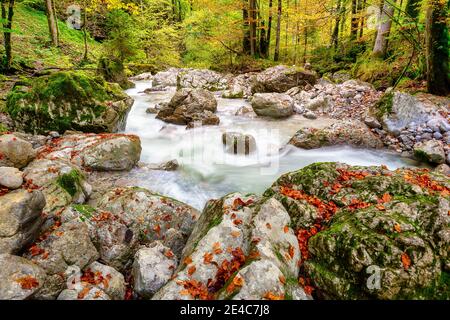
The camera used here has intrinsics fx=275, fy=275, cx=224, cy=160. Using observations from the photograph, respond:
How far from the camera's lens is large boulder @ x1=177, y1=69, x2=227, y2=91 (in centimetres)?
1727

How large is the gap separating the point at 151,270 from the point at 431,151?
24.0ft

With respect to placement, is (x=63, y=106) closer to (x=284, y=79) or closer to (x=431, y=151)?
(x=431, y=151)

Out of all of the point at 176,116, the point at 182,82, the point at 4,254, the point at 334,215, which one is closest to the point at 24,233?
the point at 4,254

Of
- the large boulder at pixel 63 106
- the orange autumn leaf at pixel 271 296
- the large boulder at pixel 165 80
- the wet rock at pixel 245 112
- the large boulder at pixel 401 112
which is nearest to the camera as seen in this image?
the orange autumn leaf at pixel 271 296

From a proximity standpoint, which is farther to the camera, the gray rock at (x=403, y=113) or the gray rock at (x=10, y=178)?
the gray rock at (x=403, y=113)

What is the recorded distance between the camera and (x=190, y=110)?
35.2ft

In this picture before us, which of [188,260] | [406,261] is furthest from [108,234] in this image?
[406,261]

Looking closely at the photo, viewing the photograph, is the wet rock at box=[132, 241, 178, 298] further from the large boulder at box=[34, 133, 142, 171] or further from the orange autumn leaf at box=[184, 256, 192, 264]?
the large boulder at box=[34, 133, 142, 171]

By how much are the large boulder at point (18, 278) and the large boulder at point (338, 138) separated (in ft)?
23.7

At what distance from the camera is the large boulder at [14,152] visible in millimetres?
5129

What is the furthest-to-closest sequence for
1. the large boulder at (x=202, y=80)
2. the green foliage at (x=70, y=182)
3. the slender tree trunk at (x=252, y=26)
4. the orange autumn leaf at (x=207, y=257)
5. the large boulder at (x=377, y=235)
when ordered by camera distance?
the slender tree trunk at (x=252, y=26) → the large boulder at (x=202, y=80) → the green foliage at (x=70, y=182) → the orange autumn leaf at (x=207, y=257) → the large boulder at (x=377, y=235)

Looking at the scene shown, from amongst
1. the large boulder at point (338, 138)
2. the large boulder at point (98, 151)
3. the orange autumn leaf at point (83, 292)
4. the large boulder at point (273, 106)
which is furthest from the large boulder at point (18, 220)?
the large boulder at point (273, 106)

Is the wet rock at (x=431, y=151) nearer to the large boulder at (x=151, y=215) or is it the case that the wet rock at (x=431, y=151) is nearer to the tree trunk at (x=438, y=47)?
the tree trunk at (x=438, y=47)

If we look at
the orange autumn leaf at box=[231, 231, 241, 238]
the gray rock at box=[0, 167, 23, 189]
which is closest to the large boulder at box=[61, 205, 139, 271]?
the gray rock at box=[0, 167, 23, 189]
